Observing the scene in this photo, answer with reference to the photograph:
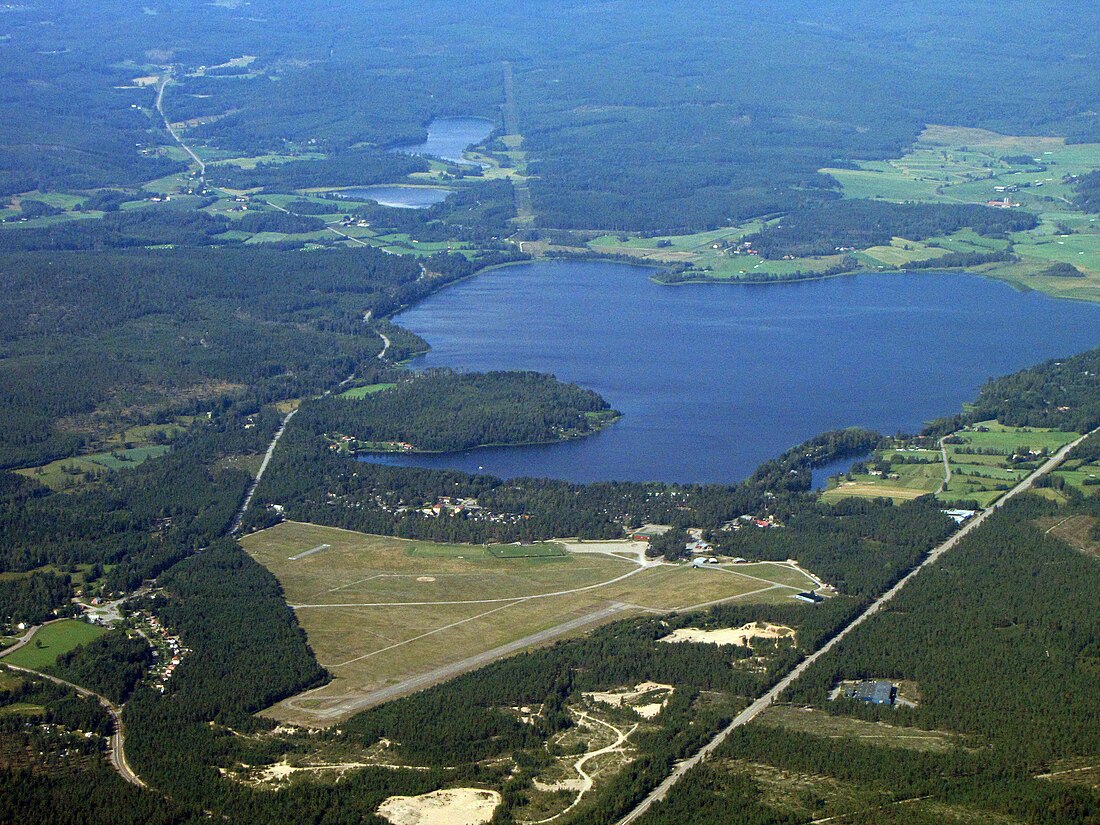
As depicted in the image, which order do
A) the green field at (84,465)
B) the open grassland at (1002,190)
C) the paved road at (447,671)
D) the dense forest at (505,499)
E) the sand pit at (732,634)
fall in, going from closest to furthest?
the paved road at (447,671) < the sand pit at (732,634) < the dense forest at (505,499) < the green field at (84,465) < the open grassland at (1002,190)

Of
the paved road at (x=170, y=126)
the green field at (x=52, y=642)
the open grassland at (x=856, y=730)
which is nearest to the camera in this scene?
the open grassland at (x=856, y=730)

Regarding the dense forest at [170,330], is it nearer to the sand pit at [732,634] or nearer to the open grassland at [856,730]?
the sand pit at [732,634]

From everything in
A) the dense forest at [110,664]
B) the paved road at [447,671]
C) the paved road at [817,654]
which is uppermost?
the paved road at [817,654]

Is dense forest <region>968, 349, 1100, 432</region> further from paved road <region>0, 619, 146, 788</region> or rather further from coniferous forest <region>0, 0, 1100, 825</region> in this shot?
paved road <region>0, 619, 146, 788</region>

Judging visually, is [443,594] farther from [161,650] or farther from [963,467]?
[963,467]

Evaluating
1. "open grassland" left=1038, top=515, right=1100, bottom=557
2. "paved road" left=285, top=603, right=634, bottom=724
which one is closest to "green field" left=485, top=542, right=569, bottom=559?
"paved road" left=285, top=603, right=634, bottom=724

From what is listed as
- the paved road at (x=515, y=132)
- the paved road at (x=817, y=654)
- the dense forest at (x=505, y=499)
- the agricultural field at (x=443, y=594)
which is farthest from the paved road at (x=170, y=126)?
the paved road at (x=817, y=654)

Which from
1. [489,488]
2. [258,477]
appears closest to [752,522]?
[489,488]
